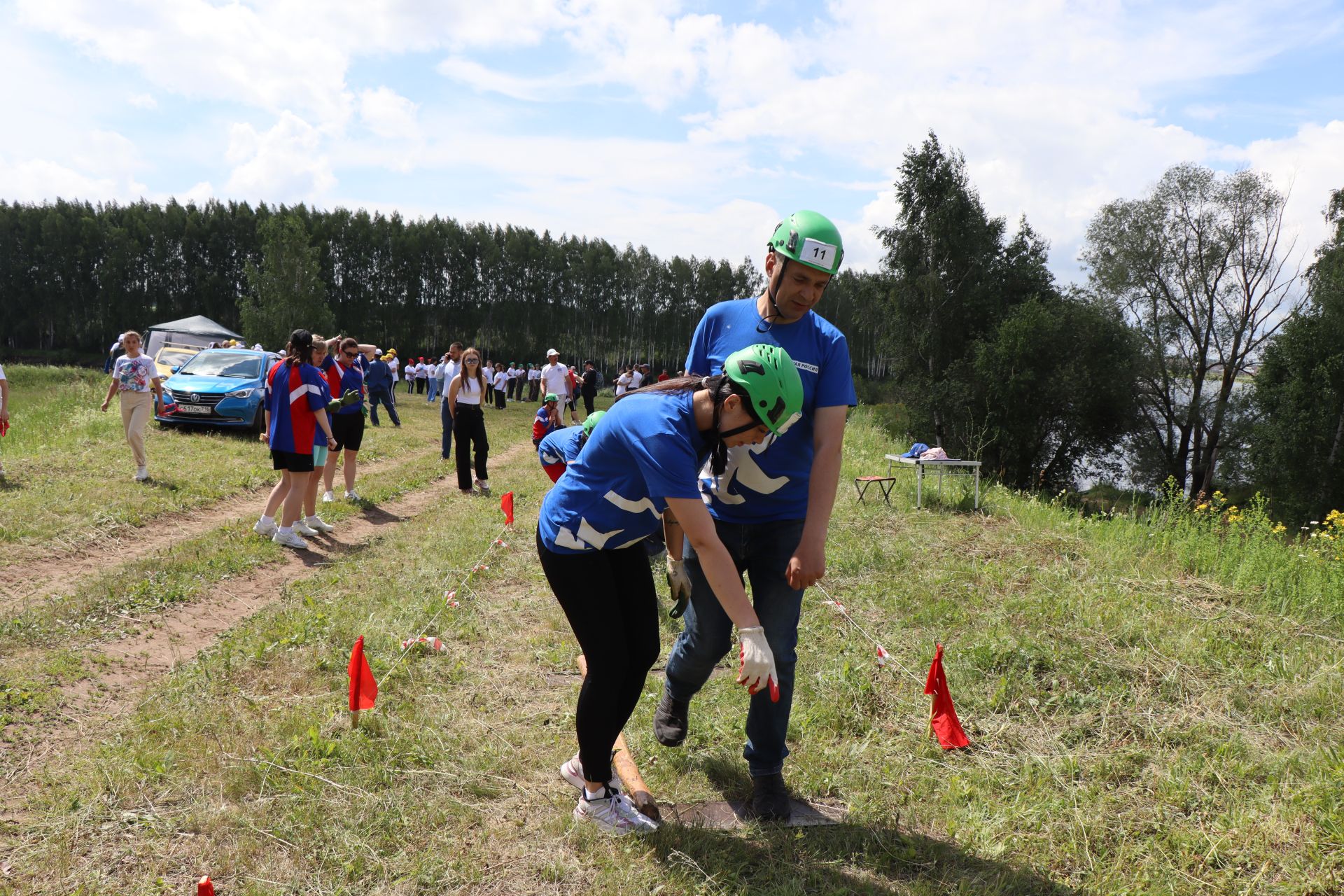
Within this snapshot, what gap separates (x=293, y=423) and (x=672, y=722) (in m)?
5.43

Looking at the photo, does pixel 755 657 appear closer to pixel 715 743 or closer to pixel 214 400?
pixel 715 743

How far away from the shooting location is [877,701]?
4484 millimetres

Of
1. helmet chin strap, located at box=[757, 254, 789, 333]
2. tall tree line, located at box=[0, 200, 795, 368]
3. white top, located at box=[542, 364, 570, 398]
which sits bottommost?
white top, located at box=[542, 364, 570, 398]

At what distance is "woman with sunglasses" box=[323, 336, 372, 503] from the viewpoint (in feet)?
32.0

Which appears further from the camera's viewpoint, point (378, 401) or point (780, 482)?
point (378, 401)

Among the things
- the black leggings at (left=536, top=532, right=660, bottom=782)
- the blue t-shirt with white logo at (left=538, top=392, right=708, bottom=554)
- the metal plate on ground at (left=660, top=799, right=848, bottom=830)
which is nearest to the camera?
the blue t-shirt with white logo at (left=538, top=392, right=708, bottom=554)

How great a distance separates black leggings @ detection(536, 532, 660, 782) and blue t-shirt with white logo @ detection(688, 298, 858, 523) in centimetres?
44

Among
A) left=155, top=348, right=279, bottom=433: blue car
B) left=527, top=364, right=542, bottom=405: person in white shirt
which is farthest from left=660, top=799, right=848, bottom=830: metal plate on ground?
left=527, top=364, right=542, bottom=405: person in white shirt

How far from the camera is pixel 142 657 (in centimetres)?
493

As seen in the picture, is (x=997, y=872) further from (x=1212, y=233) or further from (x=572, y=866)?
(x=1212, y=233)

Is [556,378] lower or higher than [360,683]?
higher

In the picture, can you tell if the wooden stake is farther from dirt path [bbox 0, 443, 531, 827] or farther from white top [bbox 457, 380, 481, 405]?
white top [bbox 457, 380, 481, 405]

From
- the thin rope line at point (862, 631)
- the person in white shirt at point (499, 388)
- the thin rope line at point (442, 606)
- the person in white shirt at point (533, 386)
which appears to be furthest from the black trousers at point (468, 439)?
the person in white shirt at point (533, 386)

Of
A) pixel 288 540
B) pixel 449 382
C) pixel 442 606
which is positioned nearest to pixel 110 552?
pixel 288 540
